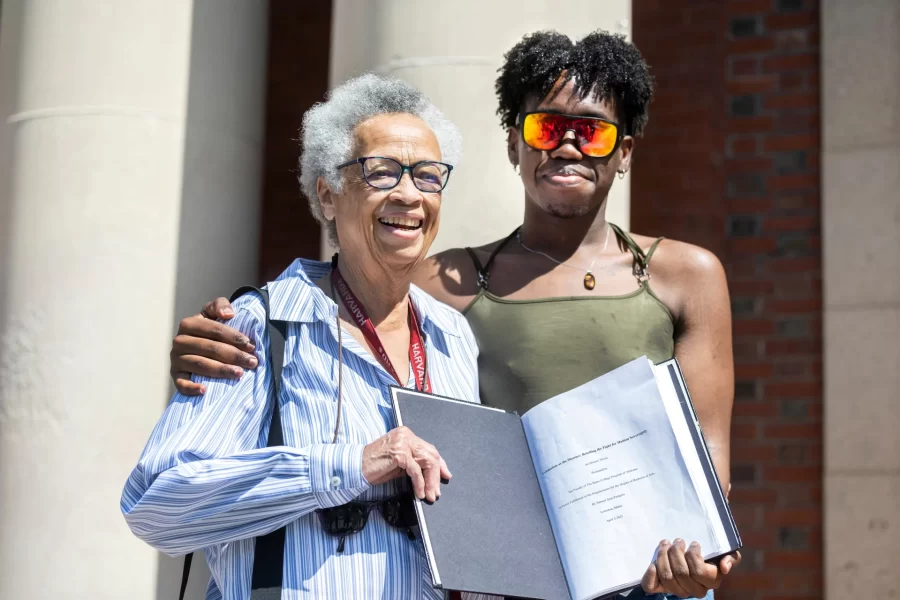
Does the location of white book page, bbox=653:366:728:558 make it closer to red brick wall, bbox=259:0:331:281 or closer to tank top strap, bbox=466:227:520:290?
tank top strap, bbox=466:227:520:290

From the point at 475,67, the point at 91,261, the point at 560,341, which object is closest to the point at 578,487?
the point at 560,341

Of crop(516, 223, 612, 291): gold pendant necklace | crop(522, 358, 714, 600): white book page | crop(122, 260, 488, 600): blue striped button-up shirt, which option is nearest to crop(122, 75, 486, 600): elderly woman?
crop(122, 260, 488, 600): blue striped button-up shirt

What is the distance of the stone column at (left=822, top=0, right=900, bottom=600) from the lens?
4.66 m

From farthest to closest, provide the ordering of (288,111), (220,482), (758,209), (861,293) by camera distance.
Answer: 1. (288,111)
2. (758,209)
3. (861,293)
4. (220,482)

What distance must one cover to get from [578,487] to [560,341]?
558mm

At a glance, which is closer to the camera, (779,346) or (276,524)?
(276,524)

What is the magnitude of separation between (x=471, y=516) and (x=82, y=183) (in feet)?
8.36

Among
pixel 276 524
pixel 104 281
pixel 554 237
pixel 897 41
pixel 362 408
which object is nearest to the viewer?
pixel 276 524

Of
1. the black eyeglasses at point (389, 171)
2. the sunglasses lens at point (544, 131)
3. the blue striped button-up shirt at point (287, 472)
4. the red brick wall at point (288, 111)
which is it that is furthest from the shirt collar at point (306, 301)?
the red brick wall at point (288, 111)

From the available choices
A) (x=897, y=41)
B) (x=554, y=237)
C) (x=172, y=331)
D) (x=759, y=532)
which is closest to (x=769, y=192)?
(x=897, y=41)

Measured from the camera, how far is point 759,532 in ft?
16.1

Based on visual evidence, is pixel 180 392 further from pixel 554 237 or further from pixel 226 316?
pixel 554 237

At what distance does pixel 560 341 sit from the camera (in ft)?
9.12

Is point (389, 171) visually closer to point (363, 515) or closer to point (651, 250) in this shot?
point (363, 515)
